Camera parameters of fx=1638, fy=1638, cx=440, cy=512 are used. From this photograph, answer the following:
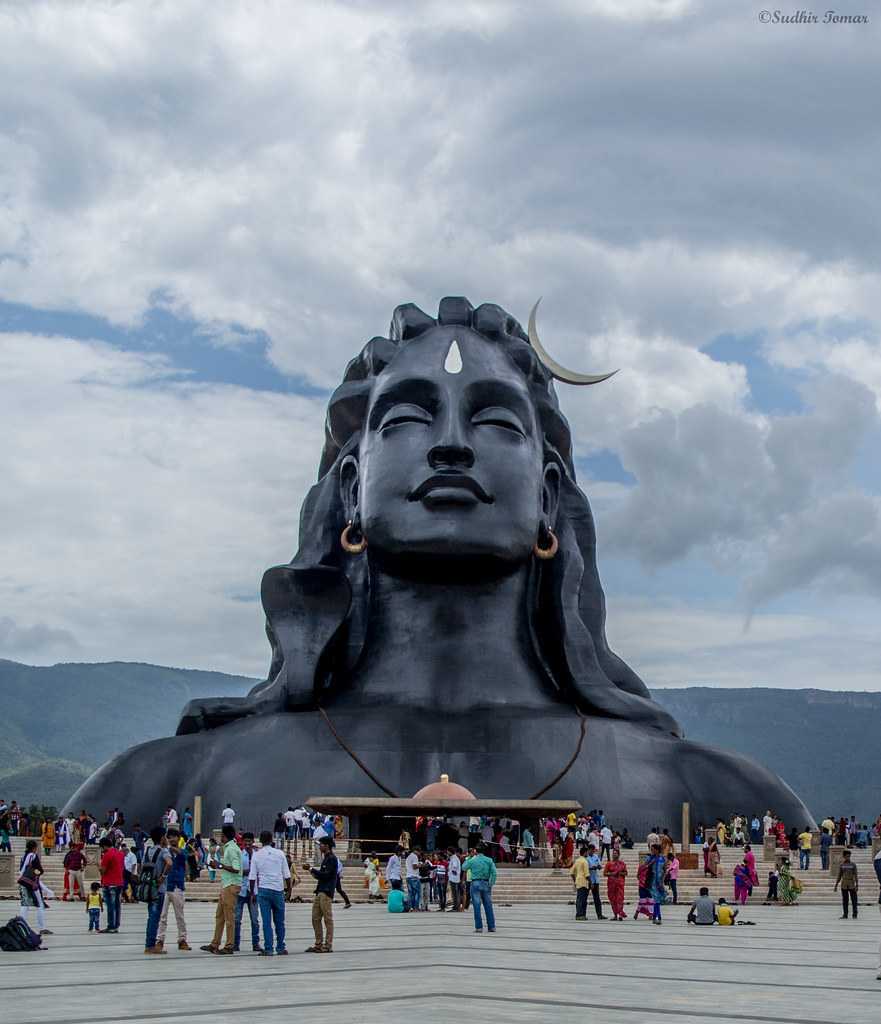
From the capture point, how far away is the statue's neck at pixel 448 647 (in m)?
37.1

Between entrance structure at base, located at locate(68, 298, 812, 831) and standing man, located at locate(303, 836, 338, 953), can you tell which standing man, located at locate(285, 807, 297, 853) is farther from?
standing man, located at locate(303, 836, 338, 953)

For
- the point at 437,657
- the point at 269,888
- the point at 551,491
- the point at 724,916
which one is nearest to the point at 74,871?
the point at 724,916

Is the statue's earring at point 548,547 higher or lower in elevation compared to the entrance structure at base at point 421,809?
higher

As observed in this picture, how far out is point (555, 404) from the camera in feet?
135

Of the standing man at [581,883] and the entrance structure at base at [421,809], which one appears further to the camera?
the entrance structure at base at [421,809]

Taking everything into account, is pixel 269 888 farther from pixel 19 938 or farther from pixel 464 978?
pixel 464 978

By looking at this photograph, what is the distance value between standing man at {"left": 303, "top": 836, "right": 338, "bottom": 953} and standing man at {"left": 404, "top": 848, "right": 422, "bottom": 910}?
762cm

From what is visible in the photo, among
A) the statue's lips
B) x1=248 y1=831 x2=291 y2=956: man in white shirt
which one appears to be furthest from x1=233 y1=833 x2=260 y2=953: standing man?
the statue's lips

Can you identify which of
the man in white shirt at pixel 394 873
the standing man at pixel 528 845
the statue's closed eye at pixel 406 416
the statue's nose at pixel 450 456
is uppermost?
the statue's closed eye at pixel 406 416

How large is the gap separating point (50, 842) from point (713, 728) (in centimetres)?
15053

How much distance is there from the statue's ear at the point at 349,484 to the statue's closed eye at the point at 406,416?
2366 mm

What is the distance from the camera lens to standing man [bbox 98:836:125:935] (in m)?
18.5

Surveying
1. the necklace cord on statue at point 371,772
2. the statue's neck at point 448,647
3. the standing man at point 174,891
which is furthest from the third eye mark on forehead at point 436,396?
the standing man at point 174,891

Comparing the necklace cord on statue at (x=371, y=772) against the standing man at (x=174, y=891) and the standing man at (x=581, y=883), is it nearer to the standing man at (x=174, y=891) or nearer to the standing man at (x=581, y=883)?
the standing man at (x=581, y=883)
